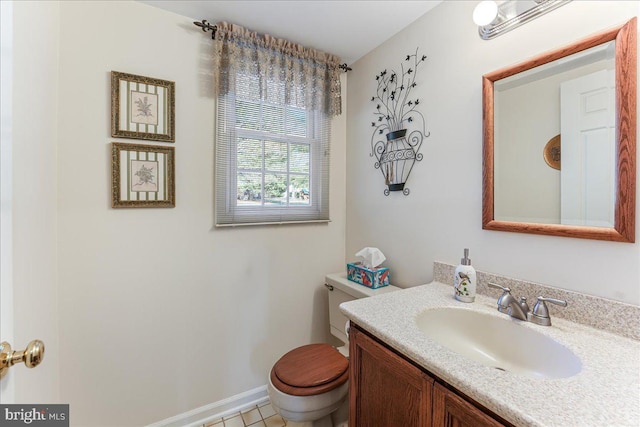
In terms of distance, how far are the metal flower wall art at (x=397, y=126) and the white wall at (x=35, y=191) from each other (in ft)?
5.30

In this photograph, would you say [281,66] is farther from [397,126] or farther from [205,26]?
[397,126]

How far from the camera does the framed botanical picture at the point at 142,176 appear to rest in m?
1.39

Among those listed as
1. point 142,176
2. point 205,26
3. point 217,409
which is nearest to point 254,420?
point 217,409

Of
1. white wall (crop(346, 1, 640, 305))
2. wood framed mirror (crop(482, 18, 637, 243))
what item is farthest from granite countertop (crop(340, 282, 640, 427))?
wood framed mirror (crop(482, 18, 637, 243))

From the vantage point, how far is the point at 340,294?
1809 millimetres

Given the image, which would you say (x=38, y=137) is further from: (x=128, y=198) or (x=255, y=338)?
(x=255, y=338)

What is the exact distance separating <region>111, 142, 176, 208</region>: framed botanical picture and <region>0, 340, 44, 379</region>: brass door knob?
94 centimetres

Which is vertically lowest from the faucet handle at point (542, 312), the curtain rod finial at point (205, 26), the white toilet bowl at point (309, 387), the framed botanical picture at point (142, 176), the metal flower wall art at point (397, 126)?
the white toilet bowl at point (309, 387)

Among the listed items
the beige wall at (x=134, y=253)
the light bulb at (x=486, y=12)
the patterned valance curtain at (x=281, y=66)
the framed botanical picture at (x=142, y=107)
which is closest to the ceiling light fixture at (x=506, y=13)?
the light bulb at (x=486, y=12)

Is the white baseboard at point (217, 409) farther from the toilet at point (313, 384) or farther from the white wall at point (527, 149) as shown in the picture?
the white wall at point (527, 149)

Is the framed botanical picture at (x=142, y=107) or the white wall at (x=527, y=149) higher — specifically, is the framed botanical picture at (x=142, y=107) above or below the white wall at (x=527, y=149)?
above

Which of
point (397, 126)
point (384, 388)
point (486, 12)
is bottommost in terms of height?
point (384, 388)

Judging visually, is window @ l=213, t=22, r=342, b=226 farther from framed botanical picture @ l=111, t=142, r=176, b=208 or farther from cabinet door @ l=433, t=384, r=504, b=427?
cabinet door @ l=433, t=384, r=504, b=427

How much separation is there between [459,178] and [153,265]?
170 cm
